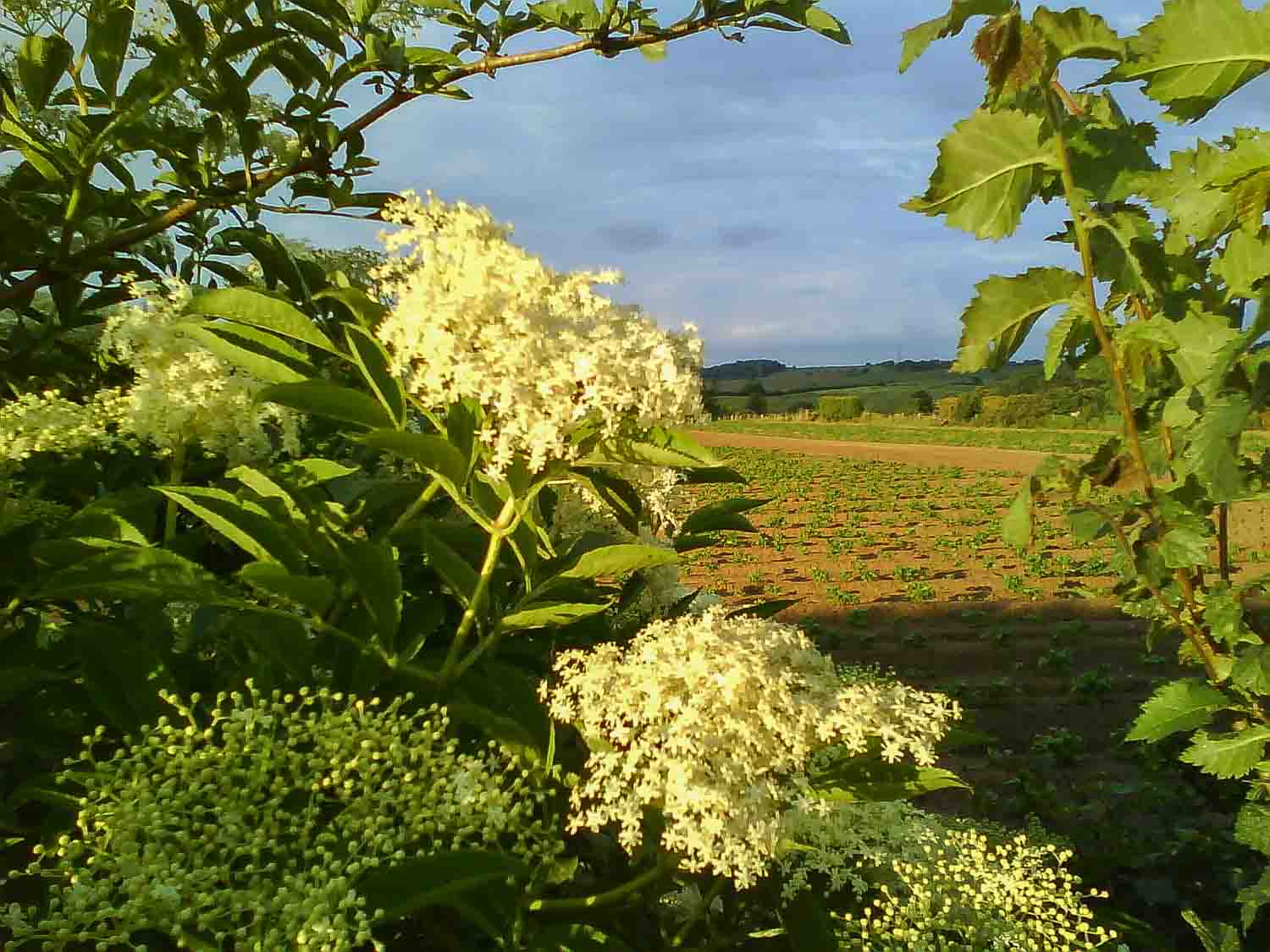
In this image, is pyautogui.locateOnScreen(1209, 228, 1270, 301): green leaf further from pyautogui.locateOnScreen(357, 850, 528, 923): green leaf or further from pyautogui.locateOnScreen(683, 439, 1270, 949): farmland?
pyautogui.locateOnScreen(357, 850, 528, 923): green leaf

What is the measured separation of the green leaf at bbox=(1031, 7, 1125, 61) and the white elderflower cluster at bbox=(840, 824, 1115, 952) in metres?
1.46

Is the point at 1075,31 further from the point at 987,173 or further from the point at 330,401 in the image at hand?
the point at 330,401

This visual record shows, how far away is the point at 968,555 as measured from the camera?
17469 millimetres

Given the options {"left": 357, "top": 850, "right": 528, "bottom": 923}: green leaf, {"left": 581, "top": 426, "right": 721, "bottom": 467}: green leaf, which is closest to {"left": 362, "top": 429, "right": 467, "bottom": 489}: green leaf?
{"left": 581, "top": 426, "right": 721, "bottom": 467}: green leaf

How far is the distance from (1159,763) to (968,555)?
13.6 meters

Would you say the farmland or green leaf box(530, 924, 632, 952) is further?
the farmland

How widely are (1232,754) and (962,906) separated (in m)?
0.58

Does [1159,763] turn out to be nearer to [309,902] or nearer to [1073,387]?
[1073,387]

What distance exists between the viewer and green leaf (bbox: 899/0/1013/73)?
4.91ft

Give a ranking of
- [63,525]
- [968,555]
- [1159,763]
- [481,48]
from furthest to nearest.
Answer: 1. [968,555]
2. [1159,763]
3. [481,48]
4. [63,525]

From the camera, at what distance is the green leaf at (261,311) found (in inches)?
55.7

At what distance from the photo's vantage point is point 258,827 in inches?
48.6

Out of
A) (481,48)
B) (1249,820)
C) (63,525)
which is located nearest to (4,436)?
(63,525)

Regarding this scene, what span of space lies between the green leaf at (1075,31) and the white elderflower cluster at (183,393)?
5.02ft
